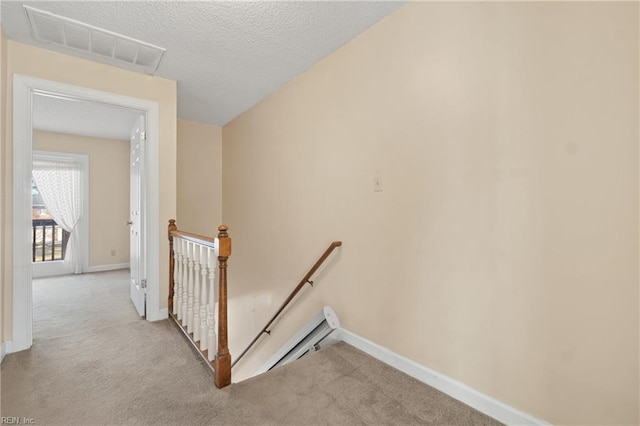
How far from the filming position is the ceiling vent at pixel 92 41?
6.26 ft

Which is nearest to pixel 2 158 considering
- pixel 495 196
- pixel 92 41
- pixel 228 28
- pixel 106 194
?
pixel 92 41

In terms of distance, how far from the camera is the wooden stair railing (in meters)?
1.60

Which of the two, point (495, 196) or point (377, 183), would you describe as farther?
point (377, 183)

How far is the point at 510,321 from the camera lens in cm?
138

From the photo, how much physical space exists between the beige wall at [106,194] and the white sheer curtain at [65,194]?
17 centimetres

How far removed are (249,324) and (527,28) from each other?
3.71 m

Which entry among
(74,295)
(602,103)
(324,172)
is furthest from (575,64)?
(74,295)

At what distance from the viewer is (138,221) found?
288 cm

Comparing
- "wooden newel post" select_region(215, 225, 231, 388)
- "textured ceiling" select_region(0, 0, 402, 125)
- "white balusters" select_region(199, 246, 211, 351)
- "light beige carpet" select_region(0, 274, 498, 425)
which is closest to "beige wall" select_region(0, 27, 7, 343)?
"textured ceiling" select_region(0, 0, 402, 125)

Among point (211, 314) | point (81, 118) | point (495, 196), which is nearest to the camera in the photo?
point (495, 196)

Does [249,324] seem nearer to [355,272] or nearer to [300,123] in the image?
[355,272]

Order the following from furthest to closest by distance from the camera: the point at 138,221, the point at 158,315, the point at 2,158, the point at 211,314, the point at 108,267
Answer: the point at 108,267 → the point at 138,221 → the point at 158,315 → the point at 2,158 → the point at 211,314

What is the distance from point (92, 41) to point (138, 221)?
1555mm

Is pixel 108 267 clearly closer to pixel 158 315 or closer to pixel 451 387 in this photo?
pixel 158 315
